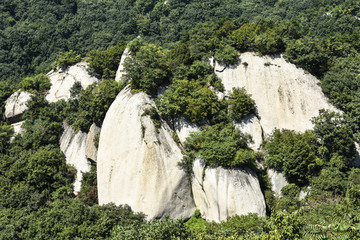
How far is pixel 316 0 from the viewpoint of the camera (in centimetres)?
6912

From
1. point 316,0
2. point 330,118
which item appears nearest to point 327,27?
point 316,0

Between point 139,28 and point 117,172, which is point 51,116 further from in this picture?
point 139,28

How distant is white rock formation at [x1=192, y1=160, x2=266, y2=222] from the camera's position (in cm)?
2538

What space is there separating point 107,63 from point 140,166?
17.0m

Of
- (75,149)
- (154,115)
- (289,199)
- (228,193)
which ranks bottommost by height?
(289,199)

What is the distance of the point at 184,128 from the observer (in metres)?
29.8

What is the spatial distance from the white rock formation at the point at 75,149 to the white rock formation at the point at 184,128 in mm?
10723

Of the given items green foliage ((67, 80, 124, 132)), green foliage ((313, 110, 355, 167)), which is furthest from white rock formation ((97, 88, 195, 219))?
green foliage ((313, 110, 355, 167))

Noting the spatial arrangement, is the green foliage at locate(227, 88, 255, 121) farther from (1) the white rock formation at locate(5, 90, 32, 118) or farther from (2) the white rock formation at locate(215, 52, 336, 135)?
(1) the white rock formation at locate(5, 90, 32, 118)

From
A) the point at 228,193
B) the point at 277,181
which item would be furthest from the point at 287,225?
the point at 277,181

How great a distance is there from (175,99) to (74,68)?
18.8 metres

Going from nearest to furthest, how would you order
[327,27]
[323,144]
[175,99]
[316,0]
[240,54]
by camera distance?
[323,144], [175,99], [240,54], [327,27], [316,0]

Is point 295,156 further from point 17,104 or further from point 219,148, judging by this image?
point 17,104

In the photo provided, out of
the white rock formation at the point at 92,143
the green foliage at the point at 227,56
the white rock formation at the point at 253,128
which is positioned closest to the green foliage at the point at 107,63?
the white rock formation at the point at 92,143
